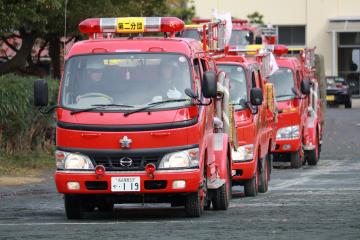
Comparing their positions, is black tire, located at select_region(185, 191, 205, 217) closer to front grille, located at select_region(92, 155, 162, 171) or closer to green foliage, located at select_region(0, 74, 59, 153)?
front grille, located at select_region(92, 155, 162, 171)

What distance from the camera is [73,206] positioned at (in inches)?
595

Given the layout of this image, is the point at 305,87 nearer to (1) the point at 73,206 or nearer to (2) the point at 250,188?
(2) the point at 250,188

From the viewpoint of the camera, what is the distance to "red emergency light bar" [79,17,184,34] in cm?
1577

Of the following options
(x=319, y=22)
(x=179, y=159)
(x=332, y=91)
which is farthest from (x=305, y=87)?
(x=319, y=22)

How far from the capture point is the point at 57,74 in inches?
1468

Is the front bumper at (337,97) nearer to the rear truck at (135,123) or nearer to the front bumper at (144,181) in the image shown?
the rear truck at (135,123)

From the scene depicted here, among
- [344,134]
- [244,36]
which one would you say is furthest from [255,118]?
[344,134]

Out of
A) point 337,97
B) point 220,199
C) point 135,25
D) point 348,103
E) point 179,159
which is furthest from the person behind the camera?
point 348,103

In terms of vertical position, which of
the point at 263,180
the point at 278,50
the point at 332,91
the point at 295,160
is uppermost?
the point at 278,50

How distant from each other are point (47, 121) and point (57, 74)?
974 cm

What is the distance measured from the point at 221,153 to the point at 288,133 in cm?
1073

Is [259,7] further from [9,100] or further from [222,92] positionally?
[222,92]

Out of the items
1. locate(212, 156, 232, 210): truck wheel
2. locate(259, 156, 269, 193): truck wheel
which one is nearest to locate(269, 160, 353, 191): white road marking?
locate(259, 156, 269, 193): truck wheel

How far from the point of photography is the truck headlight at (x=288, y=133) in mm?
26875
